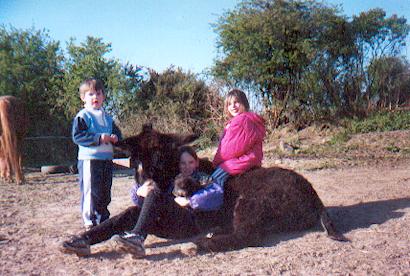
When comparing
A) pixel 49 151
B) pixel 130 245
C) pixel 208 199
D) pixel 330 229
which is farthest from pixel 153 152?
pixel 49 151

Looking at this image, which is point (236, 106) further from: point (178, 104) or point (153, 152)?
point (178, 104)

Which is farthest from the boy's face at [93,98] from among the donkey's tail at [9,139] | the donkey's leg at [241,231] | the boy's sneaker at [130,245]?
the donkey's tail at [9,139]

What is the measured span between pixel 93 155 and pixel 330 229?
222cm

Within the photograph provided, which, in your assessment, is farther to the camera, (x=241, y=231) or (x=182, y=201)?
(x=182, y=201)

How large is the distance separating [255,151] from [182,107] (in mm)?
11751

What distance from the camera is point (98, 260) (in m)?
3.14

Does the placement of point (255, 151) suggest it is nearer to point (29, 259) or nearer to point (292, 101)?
point (29, 259)

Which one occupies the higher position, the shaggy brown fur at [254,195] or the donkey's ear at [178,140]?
the donkey's ear at [178,140]

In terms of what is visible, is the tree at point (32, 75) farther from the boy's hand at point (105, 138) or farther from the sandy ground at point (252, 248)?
the boy's hand at point (105, 138)

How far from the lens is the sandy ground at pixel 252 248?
287 centimetres

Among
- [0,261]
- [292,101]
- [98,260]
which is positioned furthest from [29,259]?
[292,101]

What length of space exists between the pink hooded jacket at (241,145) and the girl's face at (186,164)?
0.31 m

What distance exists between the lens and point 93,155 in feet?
12.5

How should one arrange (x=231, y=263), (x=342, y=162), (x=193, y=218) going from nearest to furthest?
(x=231, y=263) → (x=193, y=218) → (x=342, y=162)
